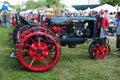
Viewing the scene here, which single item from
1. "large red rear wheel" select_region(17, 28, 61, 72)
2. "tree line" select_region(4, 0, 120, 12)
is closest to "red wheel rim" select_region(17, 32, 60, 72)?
"large red rear wheel" select_region(17, 28, 61, 72)

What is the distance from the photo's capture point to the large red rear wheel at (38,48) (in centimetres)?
795

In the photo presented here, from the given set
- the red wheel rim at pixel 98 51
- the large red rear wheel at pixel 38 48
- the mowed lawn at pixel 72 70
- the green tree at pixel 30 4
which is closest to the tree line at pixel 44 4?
the green tree at pixel 30 4

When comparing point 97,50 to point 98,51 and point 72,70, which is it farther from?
point 72,70

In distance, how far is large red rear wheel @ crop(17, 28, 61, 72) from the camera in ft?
26.1

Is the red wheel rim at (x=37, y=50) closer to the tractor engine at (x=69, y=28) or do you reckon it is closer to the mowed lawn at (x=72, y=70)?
the mowed lawn at (x=72, y=70)

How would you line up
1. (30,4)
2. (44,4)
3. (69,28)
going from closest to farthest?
1. (69,28)
2. (44,4)
3. (30,4)

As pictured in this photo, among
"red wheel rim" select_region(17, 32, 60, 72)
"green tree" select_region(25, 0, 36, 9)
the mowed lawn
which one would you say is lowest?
"green tree" select_region(25, 0, 36, 9)

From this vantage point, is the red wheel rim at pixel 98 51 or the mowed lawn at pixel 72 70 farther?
the red wheel rim at pixel 98 51

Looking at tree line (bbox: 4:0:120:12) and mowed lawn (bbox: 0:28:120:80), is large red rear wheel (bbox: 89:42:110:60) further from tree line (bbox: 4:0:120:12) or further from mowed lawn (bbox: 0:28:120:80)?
tree line (bbox: 4:0:120:12)

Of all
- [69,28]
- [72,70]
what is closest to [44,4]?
[69,28]

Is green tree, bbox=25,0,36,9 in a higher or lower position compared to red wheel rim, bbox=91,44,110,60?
lower

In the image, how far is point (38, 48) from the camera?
8.05 metres

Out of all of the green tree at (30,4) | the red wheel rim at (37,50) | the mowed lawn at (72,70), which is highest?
the red wheel rim at (37,50)

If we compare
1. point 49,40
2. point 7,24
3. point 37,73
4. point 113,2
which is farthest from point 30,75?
point 113,2
